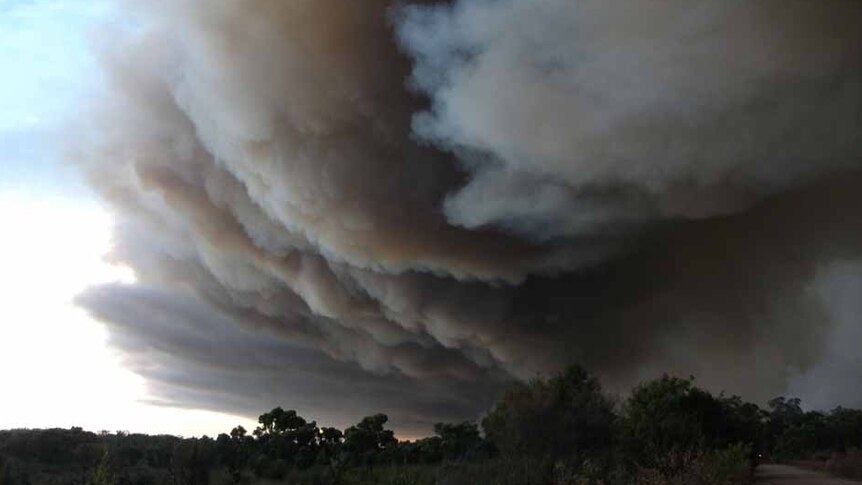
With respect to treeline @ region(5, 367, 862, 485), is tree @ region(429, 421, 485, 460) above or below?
above

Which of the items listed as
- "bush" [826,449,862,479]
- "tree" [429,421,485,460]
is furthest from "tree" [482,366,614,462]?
"tree" [429,421,485,460]

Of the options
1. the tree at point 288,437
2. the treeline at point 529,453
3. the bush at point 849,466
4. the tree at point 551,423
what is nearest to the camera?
the treeline at point 529,453

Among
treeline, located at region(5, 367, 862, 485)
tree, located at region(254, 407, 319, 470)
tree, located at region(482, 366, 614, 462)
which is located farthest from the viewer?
tree, located at region(254, 407, 319, 470)

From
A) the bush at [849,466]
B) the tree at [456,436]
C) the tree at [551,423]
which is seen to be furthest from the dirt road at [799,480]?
the tree at [456,436]

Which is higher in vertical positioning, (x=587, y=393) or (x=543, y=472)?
(x=587, y=393)

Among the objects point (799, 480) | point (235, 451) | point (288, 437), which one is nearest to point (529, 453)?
point (799, 480)

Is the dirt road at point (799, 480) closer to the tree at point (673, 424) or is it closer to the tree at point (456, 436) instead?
the tree at point (673, 424)

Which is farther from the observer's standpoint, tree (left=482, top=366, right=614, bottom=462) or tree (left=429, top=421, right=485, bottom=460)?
tree (left=429, top=421, right=485, bottom=460)

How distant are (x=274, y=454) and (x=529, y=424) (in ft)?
89.9

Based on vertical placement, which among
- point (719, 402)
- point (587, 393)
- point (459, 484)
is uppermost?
point (719, 402)

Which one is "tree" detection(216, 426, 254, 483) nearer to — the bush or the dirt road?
the dirt road

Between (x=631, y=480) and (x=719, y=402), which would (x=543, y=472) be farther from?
(x=719, y=402)

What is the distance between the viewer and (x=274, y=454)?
48.0 metres

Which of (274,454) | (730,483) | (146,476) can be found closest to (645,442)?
(730,483)
